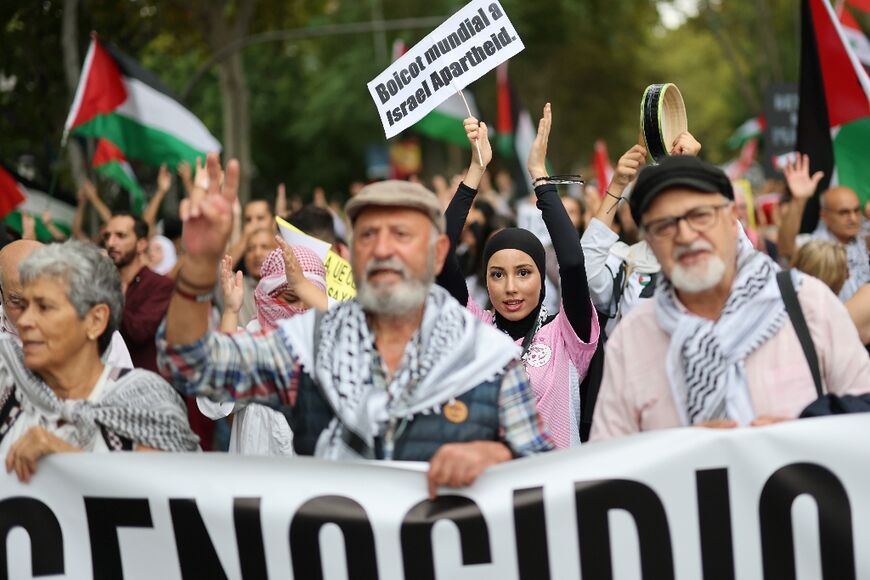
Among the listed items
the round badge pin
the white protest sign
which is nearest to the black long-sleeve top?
the round badge pin

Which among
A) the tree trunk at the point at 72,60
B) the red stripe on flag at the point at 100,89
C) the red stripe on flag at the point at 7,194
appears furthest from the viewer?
the tree trunk at the point at 72,60

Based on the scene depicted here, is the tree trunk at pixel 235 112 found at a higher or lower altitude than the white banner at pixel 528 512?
higher

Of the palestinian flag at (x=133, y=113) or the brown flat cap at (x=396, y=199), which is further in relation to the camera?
the palestinian flag at (x=133, y=113)

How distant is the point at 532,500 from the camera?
3746 mm

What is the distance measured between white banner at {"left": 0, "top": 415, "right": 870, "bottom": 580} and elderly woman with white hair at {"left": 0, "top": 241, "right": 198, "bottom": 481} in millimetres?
83

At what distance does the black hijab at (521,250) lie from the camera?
534 centimetres

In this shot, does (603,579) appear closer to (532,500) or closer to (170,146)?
(532,500)

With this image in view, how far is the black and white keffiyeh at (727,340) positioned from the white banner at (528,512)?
95 millimetres

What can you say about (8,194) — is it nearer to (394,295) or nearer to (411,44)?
(394,295)

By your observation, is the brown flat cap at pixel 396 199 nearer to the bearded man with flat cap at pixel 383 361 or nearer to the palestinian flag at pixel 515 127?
the bearded man with flat cap at pixel 383 361

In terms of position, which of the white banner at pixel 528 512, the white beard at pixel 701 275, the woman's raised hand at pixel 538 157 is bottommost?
the white banner at pixel 528 512

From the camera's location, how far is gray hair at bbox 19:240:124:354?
3.83 metres

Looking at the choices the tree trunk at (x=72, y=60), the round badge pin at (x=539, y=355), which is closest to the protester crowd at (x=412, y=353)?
the round badge pin at (x=539, y=355)

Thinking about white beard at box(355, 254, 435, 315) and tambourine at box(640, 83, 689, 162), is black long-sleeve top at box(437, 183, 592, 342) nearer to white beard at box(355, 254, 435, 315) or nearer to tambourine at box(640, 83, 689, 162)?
tambourine at box(640, 83, 689, 162)
